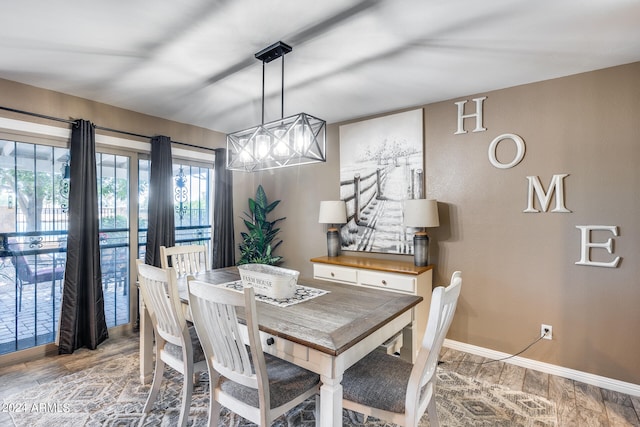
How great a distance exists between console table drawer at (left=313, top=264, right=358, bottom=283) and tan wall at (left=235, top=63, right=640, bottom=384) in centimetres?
84

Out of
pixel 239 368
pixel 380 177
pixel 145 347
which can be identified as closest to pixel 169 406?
pixel 145 347

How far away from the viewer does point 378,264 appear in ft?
A: 10.5

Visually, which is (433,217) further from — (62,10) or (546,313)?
(62,10)

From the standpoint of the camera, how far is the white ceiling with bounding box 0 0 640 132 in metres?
1.75

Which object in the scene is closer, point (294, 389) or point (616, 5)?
point (294, 389)

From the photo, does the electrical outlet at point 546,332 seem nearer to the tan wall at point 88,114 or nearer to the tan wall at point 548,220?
the tan wall at point 548,220

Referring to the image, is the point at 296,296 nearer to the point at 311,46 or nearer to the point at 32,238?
the point at 311,46

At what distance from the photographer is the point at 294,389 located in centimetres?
155

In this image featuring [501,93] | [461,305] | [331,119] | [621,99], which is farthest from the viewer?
[331,119]

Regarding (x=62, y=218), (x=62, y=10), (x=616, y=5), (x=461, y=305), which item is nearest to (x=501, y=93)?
(x=616, y=5)

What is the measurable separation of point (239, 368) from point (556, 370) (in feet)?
8.58

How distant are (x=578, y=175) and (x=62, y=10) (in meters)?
3.60

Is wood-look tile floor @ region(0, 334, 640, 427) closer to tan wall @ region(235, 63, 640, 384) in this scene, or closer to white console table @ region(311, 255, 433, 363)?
tan wall @ region(235, 63, 640, 384)

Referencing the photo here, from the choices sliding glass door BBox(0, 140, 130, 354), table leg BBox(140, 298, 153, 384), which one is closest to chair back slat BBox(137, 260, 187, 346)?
table leg BBox(140, 298, 153, 384)
